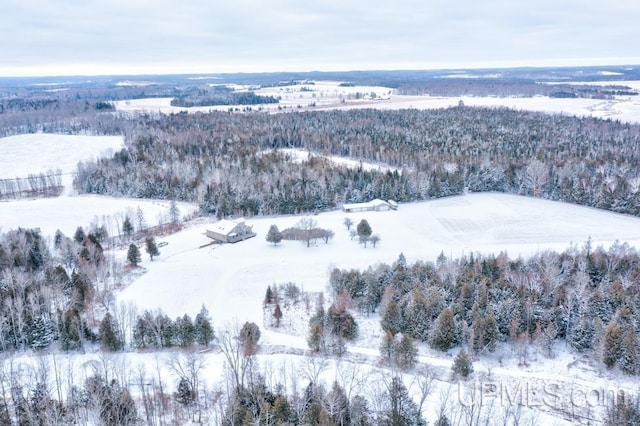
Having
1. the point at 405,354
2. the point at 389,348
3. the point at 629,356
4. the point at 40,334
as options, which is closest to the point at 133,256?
the point at 40,334

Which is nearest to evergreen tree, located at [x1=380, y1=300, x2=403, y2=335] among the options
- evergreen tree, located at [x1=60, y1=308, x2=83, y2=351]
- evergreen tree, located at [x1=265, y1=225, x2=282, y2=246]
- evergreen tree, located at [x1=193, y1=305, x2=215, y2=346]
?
evergreen tree, located at [x1=193, y1=305, x2=215, y2=346]

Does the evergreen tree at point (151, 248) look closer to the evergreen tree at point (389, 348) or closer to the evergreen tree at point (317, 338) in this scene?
the evergreen tree at point (317, 338)

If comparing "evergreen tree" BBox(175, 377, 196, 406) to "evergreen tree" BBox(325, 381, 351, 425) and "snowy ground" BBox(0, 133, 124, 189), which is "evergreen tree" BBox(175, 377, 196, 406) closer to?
"evergreen tree" BBox(325, 381, 351, 425)

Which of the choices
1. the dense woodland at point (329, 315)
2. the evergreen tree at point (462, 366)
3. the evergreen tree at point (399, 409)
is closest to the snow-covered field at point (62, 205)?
the dense woodland at point (329, 315)

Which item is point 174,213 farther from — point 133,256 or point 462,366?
point 462,366

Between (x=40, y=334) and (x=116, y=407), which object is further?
(x=40, y=334)

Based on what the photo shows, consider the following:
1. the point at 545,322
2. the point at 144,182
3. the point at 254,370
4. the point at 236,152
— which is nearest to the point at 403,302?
the point at 545,322
